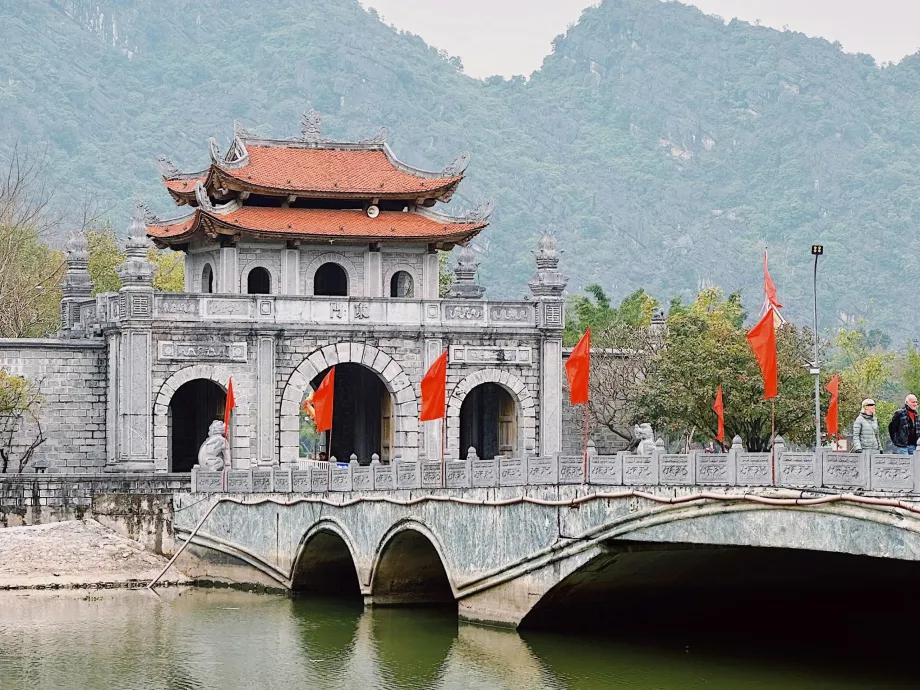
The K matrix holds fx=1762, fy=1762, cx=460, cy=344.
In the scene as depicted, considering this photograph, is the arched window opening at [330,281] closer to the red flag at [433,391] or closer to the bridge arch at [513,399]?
the bridge arch at [513,399]

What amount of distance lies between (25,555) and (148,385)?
7.34 meters

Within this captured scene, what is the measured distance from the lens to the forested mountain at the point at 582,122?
493ft

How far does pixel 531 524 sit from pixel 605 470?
2095 mm

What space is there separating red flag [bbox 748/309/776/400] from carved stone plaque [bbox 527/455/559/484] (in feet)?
13.8

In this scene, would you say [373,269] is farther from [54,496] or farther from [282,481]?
[282,481]

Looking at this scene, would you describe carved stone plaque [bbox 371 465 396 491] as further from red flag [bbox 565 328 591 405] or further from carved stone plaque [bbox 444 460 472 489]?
red flag [bbox 565 328 591 405]

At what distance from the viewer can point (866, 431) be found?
25422 mm

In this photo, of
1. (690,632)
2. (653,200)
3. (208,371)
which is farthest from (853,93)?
(690,632)

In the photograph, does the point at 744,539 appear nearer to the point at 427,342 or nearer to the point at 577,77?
the point at 427,342

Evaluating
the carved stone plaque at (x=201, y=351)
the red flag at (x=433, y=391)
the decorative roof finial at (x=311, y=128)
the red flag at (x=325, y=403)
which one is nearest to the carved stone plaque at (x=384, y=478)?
the red flag at (x=433, y=391)

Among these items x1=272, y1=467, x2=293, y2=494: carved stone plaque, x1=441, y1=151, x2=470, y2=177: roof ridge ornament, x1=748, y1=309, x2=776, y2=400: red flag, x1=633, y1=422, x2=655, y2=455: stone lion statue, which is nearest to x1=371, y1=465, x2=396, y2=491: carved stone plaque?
x1=272, y1=467, x2=293, y2=494: carved stone plaque

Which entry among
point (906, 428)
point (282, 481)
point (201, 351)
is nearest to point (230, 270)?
point (201, 351)

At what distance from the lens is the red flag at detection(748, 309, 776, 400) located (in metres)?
27.6

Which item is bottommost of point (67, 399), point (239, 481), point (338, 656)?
point (338, 656)
